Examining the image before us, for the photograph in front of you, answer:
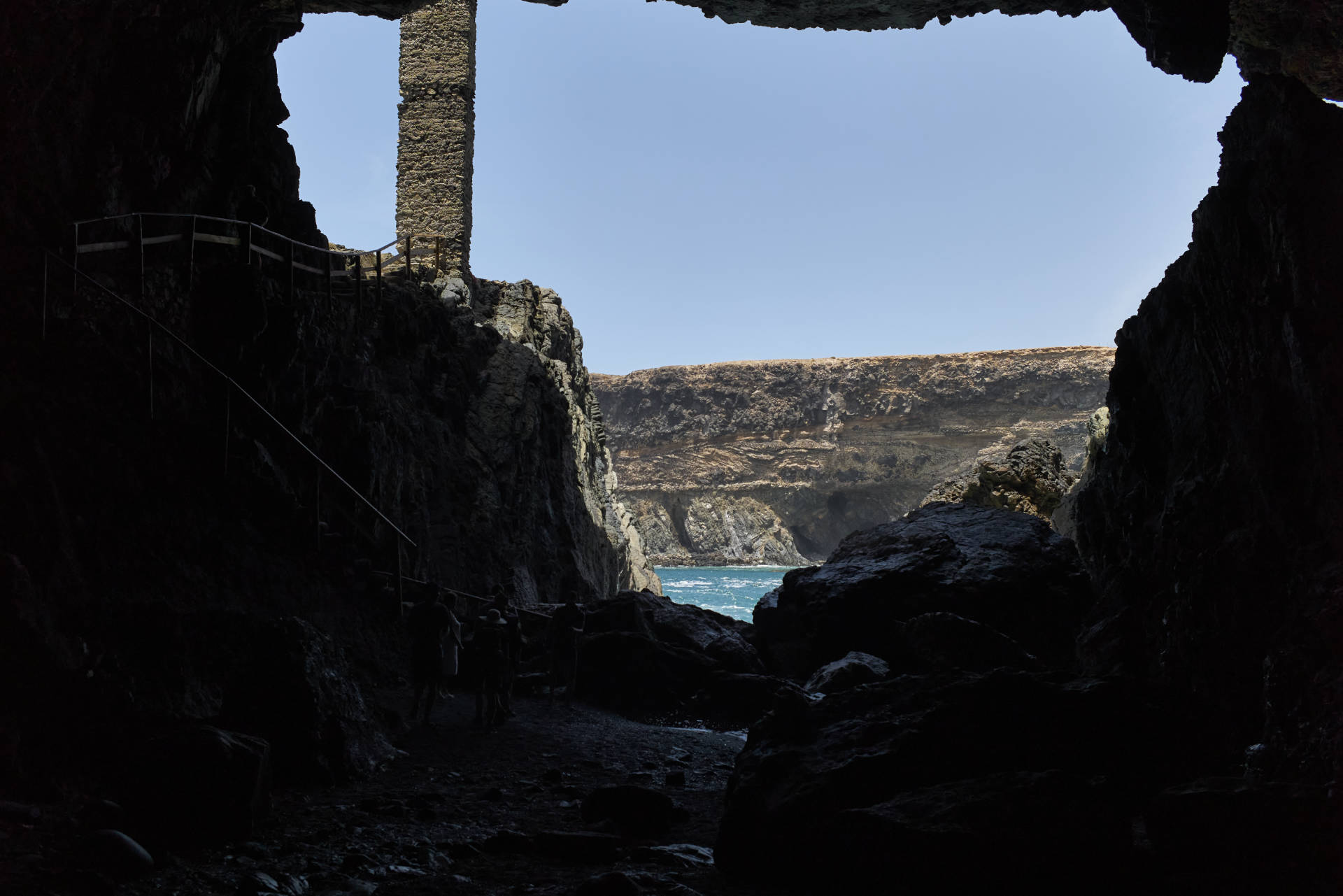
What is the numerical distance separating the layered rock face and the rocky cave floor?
7323 cm

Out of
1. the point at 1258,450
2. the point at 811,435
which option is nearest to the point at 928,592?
the point at 1258,450

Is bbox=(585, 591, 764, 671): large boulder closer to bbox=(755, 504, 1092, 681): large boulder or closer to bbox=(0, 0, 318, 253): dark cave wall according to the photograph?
bbox=(755, 504, 1092, 681): large boulder

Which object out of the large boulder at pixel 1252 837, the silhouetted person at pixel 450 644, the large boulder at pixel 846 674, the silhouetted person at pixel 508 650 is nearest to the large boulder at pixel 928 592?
the large boulder at pixel 846 674

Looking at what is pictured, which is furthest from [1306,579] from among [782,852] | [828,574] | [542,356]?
[542,356]

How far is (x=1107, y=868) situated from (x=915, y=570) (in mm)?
9029

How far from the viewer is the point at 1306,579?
5082 millimetres

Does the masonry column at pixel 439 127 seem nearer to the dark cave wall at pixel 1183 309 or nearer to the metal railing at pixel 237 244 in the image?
the metal railing at pixel 237 244

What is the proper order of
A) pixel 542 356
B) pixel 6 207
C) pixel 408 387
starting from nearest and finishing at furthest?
pixel 6 207
pixel 408 387
pixel 542 356

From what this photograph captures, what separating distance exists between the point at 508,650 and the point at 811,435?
74487 mm

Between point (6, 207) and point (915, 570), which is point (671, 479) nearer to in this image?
point (915, 570)

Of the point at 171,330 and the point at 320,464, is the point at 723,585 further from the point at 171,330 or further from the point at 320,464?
the point at 171,330

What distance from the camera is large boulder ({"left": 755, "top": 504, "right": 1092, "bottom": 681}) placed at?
487 inches

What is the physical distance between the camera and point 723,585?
218 ft

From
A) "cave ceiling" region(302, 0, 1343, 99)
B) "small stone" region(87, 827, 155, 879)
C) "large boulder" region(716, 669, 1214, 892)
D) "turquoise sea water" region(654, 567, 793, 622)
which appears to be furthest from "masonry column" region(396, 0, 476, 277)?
"turquoise sea water" region(654, 567, 793, 622)
